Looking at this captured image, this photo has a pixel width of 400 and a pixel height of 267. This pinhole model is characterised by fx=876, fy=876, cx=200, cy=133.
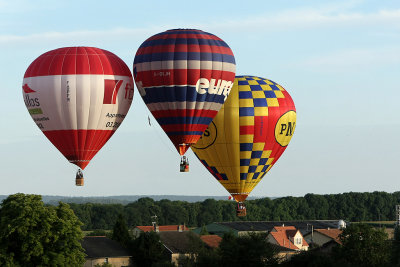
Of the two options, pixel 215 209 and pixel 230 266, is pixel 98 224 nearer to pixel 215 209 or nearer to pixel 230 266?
pixel 215 209

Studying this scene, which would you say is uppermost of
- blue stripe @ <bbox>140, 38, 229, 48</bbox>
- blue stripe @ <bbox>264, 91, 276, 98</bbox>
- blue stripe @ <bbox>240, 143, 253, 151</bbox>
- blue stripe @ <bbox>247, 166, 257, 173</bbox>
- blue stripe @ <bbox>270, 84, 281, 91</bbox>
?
blue stripe @ <bbox>140, 38, 229, 48</bbox>

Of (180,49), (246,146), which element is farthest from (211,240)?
(180,49)

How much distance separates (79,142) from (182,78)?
801 cm

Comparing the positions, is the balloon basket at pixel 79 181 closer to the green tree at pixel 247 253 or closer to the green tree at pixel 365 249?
the green tree at pixel 247 253

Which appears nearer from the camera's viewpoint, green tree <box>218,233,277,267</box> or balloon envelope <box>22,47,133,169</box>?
balloon envelope <box>22,47,133,169</box>

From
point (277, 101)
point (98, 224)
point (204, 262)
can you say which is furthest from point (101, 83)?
point (98, 224)

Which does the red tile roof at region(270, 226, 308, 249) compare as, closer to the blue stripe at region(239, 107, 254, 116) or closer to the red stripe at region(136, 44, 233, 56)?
the blue stripe at region(239, 107, 254, 116)

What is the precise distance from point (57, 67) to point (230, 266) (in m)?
19.4

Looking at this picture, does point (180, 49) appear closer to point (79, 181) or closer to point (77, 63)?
point (77, 63)

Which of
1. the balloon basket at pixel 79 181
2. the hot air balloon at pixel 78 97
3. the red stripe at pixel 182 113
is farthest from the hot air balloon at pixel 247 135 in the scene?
the balloon basket at pixel 79 181

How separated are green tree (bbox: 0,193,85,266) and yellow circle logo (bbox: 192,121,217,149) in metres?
12.0

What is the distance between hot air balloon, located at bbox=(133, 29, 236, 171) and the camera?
180 ft

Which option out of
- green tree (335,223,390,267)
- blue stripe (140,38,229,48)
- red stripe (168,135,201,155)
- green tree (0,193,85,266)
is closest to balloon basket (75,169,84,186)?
red stripe (168,135,201,155)

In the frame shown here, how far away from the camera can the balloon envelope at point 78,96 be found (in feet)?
182
